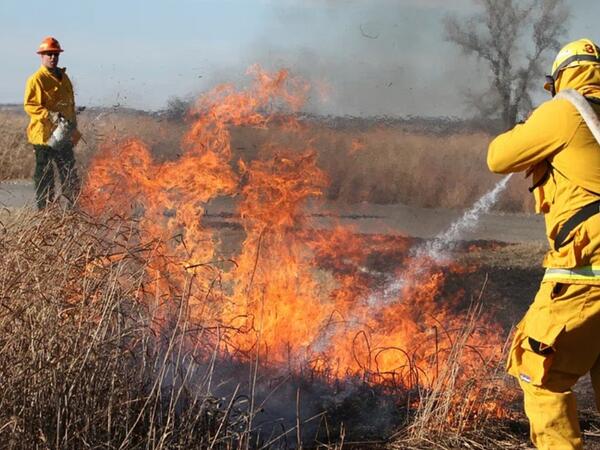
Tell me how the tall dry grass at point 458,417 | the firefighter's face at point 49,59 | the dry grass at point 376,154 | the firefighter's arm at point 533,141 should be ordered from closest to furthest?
the firefighter's arm at point 533,141 → the tall dry grass at point 458,417 → the dry grass at point 376,154 → the firefighter's face at point 49,59

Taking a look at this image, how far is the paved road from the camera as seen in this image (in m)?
9.23

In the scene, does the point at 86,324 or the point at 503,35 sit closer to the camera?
the point at 86,324

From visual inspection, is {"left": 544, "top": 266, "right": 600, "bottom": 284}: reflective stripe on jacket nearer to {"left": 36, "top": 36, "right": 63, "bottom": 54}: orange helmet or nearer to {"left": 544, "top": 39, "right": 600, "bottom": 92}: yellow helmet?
{"left": 544, "top": 39, "right": 600, "bottom": 92}: yellow helmet

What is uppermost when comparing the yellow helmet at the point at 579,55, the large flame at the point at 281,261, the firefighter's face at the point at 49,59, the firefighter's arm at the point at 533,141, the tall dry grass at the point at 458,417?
the firefighter's face at the point at 49,59

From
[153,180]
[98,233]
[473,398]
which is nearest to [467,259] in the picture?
[153,180]

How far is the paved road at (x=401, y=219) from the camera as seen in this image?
923cm

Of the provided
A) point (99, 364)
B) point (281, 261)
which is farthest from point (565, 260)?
point (281, 261)

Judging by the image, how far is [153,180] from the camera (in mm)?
6879

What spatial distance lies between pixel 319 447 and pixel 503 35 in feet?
16.5

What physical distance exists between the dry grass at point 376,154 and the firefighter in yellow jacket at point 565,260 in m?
3.82

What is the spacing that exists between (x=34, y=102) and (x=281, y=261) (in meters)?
3.93

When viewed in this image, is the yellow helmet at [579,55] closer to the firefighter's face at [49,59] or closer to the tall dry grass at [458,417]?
the tall dry grass at [458,417]

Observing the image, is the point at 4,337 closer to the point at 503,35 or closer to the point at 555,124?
the point at 555,124

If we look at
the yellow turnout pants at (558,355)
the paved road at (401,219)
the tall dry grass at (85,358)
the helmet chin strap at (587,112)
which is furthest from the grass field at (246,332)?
the helmet chin strap at (587,112)
